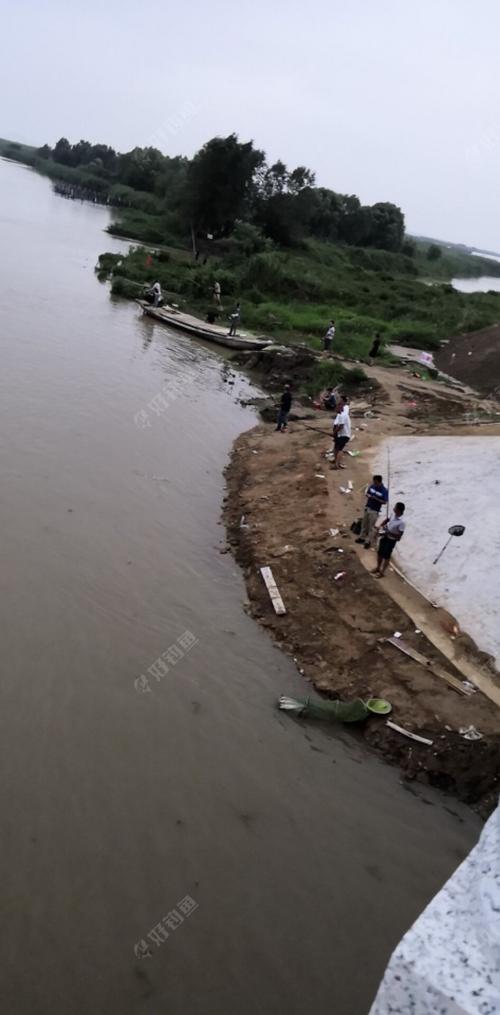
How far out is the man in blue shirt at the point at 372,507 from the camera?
10.4m

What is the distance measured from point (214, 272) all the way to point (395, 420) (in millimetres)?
22860

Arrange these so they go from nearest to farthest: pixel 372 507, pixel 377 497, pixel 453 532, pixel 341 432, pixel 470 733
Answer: pixel 470 733, pixel 453 532, pixel 377 497, pixel 372 507, pixel 341 432

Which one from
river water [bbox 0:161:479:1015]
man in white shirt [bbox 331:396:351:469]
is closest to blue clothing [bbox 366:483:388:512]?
river water [bbox 0:161:479:1015]

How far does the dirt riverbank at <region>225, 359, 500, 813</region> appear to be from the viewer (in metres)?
7.50

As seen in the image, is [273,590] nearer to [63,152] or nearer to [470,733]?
[470,733]

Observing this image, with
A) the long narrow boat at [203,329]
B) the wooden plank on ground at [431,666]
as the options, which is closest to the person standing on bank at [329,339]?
the long narrow boat at [203,329]

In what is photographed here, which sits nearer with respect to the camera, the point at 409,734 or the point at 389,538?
the point at 409,734

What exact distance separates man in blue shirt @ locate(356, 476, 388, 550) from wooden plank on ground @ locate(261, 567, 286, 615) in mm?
1527

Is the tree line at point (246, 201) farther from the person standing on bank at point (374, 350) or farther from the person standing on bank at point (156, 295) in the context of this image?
the person standing on bank at point (374, 350)

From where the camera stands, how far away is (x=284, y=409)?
17.0 metres

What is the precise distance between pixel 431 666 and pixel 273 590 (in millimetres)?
2582

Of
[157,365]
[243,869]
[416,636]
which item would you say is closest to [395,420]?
[157,365]

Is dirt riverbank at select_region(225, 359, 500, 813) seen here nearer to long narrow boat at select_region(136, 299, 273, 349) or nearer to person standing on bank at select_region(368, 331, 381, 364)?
person standing on bank at select_region(368, 331, 381, 364)

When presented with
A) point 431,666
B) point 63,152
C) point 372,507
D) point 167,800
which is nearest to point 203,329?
point 372,507
